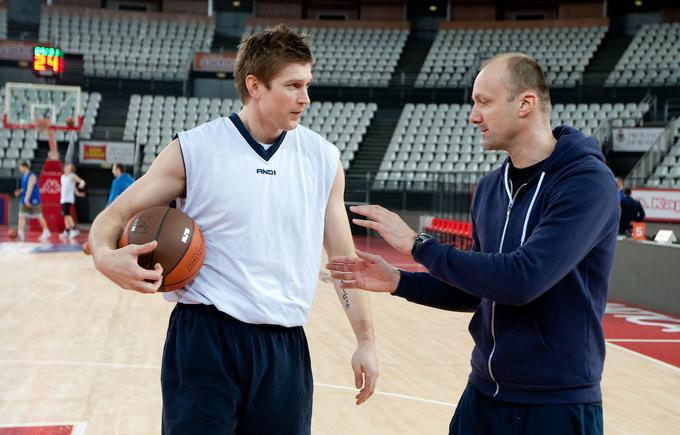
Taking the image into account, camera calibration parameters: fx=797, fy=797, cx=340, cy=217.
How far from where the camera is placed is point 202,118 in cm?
2336

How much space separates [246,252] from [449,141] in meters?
20.0

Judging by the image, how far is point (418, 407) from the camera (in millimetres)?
4938

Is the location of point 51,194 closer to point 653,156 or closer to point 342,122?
point 342,122

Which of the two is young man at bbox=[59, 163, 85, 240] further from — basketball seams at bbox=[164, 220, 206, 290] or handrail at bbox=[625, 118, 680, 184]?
basketball seams at bbox=[164, 220, 206, 290]

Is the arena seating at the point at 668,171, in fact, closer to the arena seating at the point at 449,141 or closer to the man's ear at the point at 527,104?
the arena seating at the point at 449,141

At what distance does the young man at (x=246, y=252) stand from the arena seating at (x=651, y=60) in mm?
21835

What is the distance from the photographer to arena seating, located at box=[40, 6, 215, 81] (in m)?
25.5

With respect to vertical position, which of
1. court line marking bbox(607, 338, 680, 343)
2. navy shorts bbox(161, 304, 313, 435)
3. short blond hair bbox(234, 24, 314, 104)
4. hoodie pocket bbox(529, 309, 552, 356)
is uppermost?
short blond hair bbox(234, 24, 314, 104)

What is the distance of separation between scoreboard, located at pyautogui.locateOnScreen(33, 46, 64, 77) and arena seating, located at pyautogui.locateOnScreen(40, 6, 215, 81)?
647 centimetres

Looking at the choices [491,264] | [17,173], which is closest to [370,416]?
[491,264]

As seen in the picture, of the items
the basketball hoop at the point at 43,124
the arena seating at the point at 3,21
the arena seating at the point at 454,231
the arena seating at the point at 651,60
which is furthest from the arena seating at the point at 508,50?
the arena seating at the point at 3,21

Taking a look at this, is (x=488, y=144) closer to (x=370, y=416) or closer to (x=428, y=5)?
(x=370, y=416)

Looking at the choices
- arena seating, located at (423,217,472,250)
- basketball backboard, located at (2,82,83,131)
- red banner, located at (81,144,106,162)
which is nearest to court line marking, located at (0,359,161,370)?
arena seating, located at (423,217,472,250)

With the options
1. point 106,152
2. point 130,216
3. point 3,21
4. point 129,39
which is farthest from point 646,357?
point 3,21
